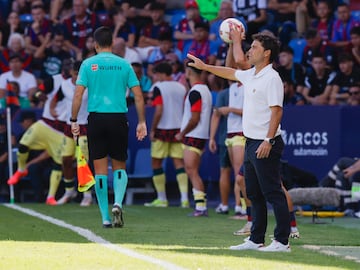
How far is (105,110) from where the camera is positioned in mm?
12359

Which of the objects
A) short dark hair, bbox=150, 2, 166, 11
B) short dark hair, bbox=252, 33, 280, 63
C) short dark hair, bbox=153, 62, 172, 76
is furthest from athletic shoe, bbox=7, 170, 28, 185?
short dark hair, bbox=252, 33, 280, 63

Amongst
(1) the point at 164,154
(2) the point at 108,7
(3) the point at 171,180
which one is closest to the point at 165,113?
(1) the point at 164,154

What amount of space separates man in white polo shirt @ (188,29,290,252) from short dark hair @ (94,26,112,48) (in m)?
2.76

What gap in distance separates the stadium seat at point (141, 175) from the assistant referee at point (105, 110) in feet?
18.5

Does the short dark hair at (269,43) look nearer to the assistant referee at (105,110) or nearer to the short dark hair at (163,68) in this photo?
the assistant referee at (105,110)

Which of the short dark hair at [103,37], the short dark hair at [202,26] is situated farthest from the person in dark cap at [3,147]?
the short dark hair at [103,37]

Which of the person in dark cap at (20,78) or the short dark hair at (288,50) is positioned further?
the person in dark cap at (20,78)

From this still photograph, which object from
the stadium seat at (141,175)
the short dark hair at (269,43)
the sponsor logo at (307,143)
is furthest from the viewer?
the stadium seat at (141,175)

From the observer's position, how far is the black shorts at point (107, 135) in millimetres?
12328

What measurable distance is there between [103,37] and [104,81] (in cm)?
52

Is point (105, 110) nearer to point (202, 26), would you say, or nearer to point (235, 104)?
point (235, 104)

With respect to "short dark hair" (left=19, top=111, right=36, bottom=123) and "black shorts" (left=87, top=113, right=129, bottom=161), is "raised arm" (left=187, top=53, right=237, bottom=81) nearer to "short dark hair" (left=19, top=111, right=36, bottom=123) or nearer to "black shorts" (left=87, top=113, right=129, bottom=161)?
"black shorts" (left=87, top=113, right=129, bottom=161)

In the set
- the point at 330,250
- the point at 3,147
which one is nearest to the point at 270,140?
the point at 330,250

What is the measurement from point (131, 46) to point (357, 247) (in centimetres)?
1094
